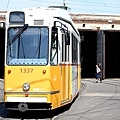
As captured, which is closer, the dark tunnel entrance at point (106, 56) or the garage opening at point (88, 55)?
the garage opening at point (88, 55)

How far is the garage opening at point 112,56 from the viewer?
181 feet

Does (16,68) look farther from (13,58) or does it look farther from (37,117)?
(37,117)

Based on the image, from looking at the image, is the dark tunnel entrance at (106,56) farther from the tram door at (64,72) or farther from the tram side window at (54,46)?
the tram side window at (54,46)

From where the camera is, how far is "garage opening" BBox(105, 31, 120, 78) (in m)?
55.2

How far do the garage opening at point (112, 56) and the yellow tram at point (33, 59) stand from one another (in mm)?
41251

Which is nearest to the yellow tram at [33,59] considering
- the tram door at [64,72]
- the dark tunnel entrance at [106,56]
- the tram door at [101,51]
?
the tram door at [64,72]

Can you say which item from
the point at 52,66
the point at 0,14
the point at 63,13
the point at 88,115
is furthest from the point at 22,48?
the point at 0,14

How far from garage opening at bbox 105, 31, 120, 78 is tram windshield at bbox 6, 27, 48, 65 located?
41436mm

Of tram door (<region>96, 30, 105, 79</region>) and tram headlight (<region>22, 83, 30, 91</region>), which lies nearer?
tram headlight (<region>22, 83, 30, 91</region>)

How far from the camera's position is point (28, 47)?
42.0 ft

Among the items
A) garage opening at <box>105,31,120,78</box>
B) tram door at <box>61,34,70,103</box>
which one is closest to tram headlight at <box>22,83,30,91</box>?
tram door at <box>61,34,70,103</box>

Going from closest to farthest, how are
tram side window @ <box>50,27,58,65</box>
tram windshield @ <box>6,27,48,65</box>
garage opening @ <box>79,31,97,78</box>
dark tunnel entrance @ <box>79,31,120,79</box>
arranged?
tram windshield @ <box>6,27,48,65</box>
tram side window @ <box>50,27,58,65</box>
garage opening @ <box>79,31,97,78</box>
dark tunnel entrance @ <box>79,31,120,79</box>

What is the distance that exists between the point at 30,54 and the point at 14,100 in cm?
157

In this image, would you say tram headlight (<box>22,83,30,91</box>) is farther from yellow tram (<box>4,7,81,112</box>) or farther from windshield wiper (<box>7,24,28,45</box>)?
windshield wiper (<box>7,24,28,45</box>)
